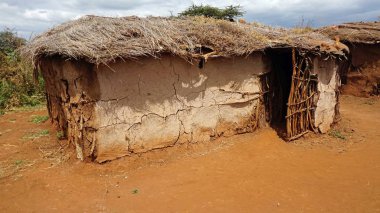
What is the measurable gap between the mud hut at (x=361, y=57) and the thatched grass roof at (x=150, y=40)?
4448 millimetres

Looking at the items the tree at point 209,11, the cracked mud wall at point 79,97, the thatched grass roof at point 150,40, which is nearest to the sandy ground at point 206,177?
the cracked mud wall at point 79,97

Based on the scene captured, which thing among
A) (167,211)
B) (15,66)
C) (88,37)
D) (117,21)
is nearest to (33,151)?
(88,37)

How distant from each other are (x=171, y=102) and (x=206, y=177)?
1.52m

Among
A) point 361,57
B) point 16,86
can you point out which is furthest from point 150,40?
point 361,57

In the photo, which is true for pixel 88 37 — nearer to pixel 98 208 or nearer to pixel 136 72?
pixel 136 72

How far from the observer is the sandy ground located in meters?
4.62

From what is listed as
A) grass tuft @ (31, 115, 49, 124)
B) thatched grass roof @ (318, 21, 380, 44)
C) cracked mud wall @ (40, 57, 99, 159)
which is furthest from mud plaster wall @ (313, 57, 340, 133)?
grass tuft @ (31, 115, 49, 124)

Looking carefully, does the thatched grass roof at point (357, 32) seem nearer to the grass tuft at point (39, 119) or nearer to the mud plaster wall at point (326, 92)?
the mud plaster wall at point (326, 92)

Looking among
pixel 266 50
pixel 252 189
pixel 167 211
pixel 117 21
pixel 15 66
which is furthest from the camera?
pixel 15 66

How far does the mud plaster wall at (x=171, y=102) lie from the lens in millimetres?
5559

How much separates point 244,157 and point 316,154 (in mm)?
1419

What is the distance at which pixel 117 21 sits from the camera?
6234mm

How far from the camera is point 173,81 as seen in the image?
239 inches

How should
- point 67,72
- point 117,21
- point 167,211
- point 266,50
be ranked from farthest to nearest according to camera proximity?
point 266,50 → point 117,21 → point 67,72 → point 167,211
